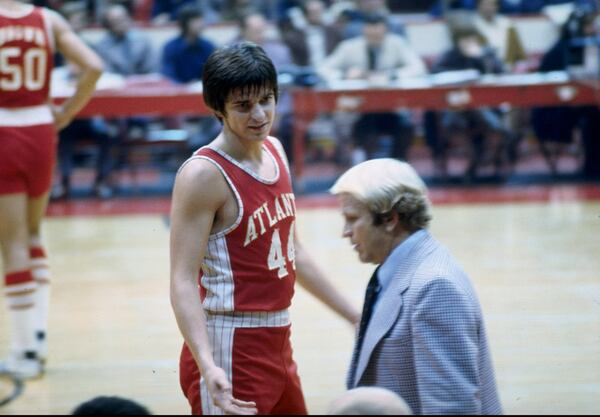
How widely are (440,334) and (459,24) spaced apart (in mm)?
8526

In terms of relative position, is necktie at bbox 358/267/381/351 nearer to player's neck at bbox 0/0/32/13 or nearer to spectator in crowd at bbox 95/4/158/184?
player's neck at bbox 0/0/32/13

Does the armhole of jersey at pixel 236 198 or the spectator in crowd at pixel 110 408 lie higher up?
the armhole of jersey at pixel 236 198

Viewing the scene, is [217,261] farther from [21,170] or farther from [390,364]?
[21,170]

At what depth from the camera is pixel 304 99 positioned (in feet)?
30.9

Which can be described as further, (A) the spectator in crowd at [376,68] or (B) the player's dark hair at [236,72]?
(A) the spectator in crowd at [376,68]

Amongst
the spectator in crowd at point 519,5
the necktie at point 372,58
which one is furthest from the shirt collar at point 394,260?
the spectator in crowd at point 519,5

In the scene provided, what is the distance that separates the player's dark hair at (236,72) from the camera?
8.04 ft

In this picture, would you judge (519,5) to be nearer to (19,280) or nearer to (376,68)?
(376,68)

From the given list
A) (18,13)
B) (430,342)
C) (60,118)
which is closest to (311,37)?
(60,118)

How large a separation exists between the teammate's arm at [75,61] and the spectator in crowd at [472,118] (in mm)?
5616

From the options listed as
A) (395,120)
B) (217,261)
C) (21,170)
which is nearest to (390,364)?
(217,261)

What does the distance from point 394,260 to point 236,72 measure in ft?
1.92

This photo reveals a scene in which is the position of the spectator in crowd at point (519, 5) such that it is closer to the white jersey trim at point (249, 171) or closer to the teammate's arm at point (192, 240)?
the white jersey trim at point (249, 171)

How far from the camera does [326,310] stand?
5.53 meters
